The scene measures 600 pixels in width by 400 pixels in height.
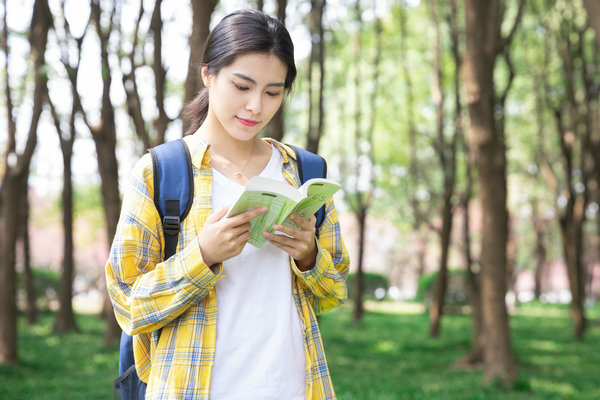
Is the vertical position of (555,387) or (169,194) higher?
(169,194)

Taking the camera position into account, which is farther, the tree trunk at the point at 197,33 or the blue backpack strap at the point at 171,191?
the tree trunk at the point at 197,33

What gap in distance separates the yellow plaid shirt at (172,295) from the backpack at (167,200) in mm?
23

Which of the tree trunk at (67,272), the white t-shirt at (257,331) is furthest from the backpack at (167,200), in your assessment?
the tree trunk at (67,272)

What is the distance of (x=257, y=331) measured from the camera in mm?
1952

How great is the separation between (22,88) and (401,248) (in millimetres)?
29245

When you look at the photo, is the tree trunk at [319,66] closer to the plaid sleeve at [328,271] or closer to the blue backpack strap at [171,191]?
the plaid sleeve at [328,271]

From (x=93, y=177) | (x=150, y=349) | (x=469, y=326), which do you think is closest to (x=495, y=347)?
(x=150, y=349)

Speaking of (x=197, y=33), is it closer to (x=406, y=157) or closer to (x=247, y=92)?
(x=247, y=92)

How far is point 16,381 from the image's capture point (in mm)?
8156

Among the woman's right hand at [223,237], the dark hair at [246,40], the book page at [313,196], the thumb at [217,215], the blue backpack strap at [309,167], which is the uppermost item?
the dark hair at [246,40]

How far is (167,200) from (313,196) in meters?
0.41

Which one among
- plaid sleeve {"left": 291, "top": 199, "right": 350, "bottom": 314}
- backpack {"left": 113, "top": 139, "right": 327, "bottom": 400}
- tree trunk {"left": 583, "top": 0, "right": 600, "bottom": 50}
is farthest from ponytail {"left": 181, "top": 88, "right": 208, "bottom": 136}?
tree trunk {"left": 583, "top": 0, "right": 600, "bottom": 50}

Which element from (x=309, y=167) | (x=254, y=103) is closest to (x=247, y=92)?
(x=254, y=103)

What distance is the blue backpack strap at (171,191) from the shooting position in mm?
1956
